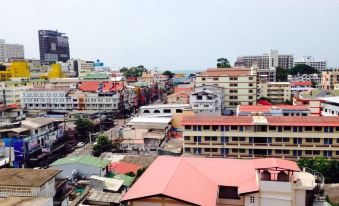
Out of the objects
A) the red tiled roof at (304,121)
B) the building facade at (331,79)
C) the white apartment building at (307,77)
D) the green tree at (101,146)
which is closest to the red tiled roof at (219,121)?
the red tiled roof at (304,121)

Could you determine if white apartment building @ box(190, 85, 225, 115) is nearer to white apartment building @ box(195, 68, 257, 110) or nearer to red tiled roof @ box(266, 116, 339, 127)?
white apartment building @ box(195, 68, 257, 110)

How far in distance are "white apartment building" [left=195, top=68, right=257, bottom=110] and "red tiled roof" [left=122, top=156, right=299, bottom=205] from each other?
1601 inches

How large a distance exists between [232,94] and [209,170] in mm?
43408

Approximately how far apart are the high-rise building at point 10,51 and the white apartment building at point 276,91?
407ft

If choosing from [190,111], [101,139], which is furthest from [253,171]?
[190,111]

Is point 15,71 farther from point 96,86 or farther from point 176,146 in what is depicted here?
point 176,146

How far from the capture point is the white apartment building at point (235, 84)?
208 ft

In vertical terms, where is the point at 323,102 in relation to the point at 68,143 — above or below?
above

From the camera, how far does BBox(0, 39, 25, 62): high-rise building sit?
15975cm

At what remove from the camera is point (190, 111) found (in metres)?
54.2

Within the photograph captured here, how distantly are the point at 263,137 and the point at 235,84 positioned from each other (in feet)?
97.3

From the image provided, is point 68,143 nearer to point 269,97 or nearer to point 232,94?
point 232,94

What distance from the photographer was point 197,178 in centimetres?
2125

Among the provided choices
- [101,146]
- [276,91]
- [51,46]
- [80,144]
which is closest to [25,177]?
[101,146]
